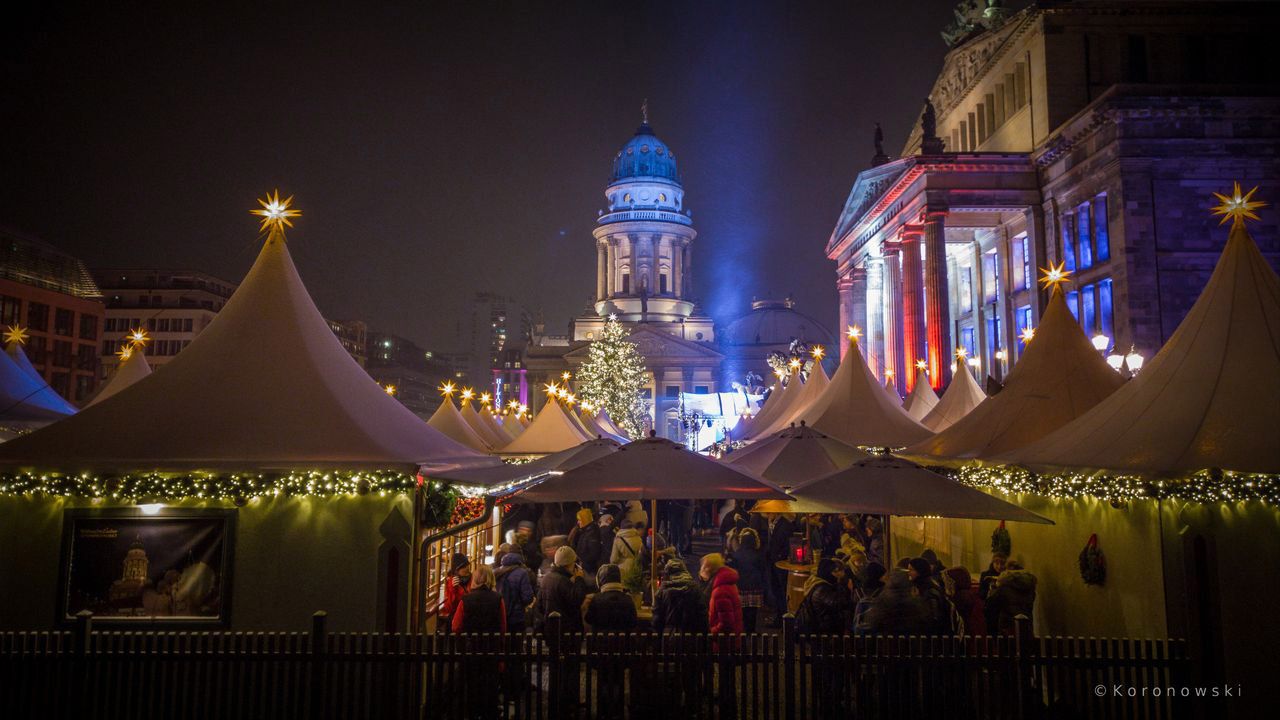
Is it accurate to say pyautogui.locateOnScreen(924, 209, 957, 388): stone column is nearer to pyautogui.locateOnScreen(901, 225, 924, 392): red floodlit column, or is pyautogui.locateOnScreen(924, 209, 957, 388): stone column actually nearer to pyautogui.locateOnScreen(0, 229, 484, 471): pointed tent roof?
pyautogui.locateOnScreen(901, 225, 924, 392): red floodlit column

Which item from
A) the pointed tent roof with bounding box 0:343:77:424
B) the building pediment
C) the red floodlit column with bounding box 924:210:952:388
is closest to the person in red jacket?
the pointed tent roof with bounding box 0:343:77:424

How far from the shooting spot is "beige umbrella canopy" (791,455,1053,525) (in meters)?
8.92

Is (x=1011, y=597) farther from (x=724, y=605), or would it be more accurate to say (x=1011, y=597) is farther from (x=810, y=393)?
(x=810, y=393)

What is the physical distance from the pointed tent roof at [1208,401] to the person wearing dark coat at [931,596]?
74.5 inches

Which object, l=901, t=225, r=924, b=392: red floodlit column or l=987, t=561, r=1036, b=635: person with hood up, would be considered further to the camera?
l=901, t=225, r=924, b=392: red floodlit column

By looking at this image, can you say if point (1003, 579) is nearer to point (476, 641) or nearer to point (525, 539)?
point (476, 641)

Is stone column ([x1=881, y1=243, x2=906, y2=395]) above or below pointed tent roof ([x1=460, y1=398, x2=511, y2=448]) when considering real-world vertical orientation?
above

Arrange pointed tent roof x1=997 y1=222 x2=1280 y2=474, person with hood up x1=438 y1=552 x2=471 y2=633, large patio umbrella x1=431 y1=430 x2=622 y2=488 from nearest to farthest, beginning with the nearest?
pointed tent roof x1=997 y1=222 x2=1280 y2=474, person with hood up x1=438 y1=552 x2=471 y2=633, large patio umbrella x1=431 y1=430 x2=622 y2=488

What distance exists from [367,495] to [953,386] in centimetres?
1528

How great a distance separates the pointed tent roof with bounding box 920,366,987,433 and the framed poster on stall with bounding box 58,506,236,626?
15.0m

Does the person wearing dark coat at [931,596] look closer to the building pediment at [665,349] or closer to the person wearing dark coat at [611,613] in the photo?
the person wearing dark coat at [611,613]

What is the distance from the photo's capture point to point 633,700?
7223 millimetres

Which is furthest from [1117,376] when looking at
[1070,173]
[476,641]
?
[1070,173]

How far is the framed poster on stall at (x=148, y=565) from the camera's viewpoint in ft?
27.0
